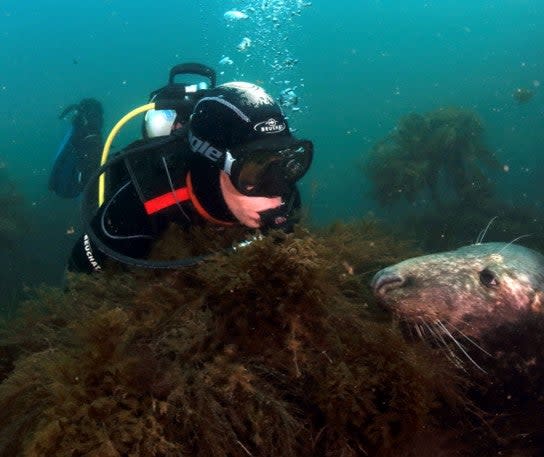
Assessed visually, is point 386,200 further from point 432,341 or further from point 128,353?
point 128,353

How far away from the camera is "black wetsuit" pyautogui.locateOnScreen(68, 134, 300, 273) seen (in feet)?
10.7

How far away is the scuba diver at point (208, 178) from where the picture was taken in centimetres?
303

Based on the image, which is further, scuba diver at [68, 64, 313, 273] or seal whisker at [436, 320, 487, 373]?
scuba diver at [68, 64, 313, 273]

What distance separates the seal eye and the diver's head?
4.81 feet

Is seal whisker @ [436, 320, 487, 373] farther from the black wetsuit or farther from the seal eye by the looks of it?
the black wetsuit

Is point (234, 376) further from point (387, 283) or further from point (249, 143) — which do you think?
point (249, 143)

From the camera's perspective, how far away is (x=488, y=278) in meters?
3.02

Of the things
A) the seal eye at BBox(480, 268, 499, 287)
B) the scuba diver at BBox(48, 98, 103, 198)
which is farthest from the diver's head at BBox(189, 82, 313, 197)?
the scuba diver at BBox(48, 98, 103, 198)

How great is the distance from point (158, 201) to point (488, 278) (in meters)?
2.46

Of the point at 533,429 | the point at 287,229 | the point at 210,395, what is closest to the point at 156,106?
the point at 287,229

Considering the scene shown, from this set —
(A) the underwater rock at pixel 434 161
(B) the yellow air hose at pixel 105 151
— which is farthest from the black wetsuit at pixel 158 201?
(A) the underwater rock at pixel 434 161

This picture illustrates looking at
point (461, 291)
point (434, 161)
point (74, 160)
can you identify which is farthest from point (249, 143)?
point (434, 161)

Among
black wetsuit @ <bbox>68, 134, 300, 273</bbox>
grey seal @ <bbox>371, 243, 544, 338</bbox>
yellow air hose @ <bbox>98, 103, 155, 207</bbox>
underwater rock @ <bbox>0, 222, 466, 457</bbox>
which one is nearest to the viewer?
underwater rock @ <bbox>0, 222, 466, 457</bbox>

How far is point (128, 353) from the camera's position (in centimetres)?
201
